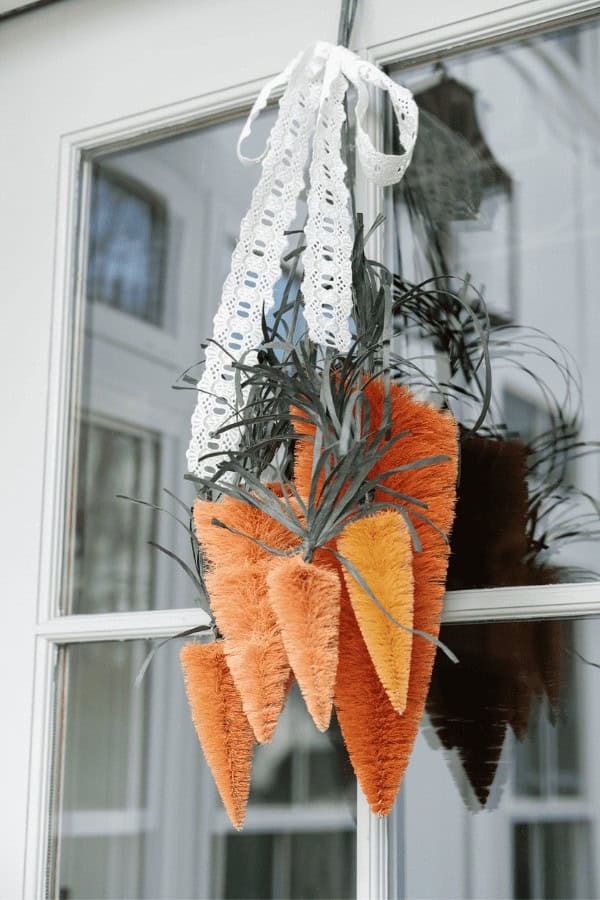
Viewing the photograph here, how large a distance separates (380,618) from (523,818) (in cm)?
30

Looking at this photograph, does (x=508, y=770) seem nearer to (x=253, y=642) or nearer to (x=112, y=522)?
(x=253, y=642)

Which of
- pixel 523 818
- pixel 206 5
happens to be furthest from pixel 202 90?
pixel 523 818

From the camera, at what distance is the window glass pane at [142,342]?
112 centimetres

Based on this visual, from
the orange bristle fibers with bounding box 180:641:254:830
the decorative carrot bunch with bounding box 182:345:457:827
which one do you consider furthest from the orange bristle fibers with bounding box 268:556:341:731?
the orange bristle fibers with bounding box 180:641:254:830

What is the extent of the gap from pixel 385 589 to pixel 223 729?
7.2 inches

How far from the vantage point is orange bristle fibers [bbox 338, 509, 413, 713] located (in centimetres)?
68

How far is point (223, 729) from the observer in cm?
77

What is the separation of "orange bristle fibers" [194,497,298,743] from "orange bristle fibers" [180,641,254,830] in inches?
1.6

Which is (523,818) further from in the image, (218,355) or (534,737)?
(218,355)

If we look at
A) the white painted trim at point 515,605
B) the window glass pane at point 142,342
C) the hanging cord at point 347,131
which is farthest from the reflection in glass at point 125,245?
the white painted trim at point 515,605

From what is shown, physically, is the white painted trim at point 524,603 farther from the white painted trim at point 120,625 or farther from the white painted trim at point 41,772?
the white painted trim at point 41,772

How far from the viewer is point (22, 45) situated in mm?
1221

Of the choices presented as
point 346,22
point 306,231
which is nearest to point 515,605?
point 306,231

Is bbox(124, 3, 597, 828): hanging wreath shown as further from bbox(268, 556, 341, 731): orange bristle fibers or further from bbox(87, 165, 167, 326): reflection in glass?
bbox(87, 165, 167, 326): reflection in glass
